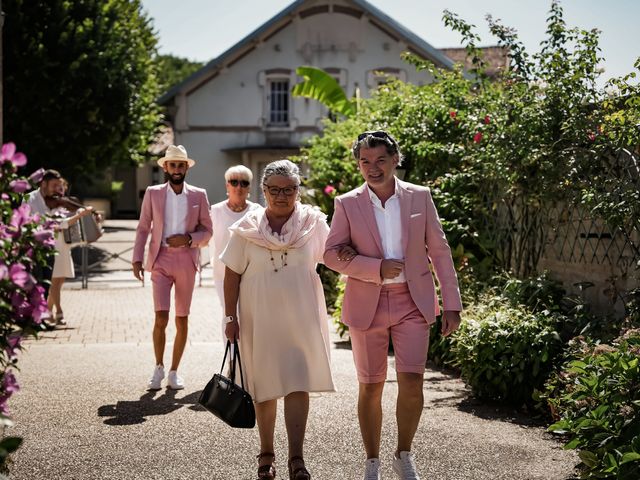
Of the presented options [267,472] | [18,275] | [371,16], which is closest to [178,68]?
[371,16]

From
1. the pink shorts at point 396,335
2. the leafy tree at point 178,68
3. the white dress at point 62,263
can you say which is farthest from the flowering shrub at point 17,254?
the leafy tree at point 178,68

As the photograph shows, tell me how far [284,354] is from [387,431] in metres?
1.43

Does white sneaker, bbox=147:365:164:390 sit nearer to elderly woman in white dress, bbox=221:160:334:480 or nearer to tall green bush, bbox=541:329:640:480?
elderly woman in white dress, bbox=221:160:334:480

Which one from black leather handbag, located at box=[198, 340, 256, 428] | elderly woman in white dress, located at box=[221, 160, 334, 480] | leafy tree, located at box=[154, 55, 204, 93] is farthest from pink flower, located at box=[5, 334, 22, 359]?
leafy tree, located at box=[154, 55, 204, 93]

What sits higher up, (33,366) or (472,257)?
(472,257)

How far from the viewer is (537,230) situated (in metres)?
9.82

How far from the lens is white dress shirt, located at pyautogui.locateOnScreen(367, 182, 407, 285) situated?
5535 millimetres

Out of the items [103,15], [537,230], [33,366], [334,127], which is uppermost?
[103,15]

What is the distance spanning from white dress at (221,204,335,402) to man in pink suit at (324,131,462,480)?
9.5 inches

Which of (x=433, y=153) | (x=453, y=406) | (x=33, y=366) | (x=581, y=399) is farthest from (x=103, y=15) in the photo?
(x=581, y=399)

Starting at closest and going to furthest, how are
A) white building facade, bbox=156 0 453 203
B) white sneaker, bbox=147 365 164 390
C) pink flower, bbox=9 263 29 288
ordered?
pink flower, bbox=9 263 29 288
white sneaker, bbox=147 365 164 390
white building facade, bbox=156 0 453 203

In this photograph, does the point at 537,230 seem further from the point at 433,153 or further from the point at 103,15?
the point at 103,15

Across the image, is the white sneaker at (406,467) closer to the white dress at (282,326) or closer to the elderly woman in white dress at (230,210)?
the white dress at (282,326)

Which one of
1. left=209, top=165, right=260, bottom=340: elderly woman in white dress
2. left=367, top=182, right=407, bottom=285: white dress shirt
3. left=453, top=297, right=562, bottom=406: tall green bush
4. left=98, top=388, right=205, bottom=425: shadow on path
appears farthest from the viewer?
left=209, top=165, right=260, bottom=340: elderly woman in white dress
